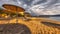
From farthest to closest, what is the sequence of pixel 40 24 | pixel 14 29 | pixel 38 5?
pixel 38 5
pixel 40 24
pixel 14 29

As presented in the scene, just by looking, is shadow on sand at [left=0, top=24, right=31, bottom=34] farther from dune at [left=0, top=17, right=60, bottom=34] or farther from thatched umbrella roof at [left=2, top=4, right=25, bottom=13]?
thatched umbrella roof at [left=2, top=4, right=25, bottom=13]

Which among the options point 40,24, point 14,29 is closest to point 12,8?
point 14,29

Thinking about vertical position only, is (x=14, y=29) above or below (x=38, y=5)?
below

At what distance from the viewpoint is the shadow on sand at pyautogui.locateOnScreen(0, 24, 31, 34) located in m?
2.97

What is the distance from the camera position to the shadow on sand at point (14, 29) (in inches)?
117

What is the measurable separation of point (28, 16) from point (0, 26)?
669 millimetres

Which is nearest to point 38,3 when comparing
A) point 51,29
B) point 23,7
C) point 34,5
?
point 34,5

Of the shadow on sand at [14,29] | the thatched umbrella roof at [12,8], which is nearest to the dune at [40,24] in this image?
the shadow on sand at [14,29]

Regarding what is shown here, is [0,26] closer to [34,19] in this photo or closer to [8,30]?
[8,30]

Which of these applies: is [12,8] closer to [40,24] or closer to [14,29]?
[14,29]

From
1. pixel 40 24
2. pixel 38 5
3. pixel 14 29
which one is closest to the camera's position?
pixel 14 29

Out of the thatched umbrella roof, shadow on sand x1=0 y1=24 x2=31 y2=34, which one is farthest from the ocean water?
shadow on sand x1=0 y1=24 x2=31 y2=34

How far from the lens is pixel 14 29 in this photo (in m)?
3.00

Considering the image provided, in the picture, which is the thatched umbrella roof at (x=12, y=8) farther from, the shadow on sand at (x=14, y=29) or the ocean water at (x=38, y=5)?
the shadow on sand at (x=14, y=29)
